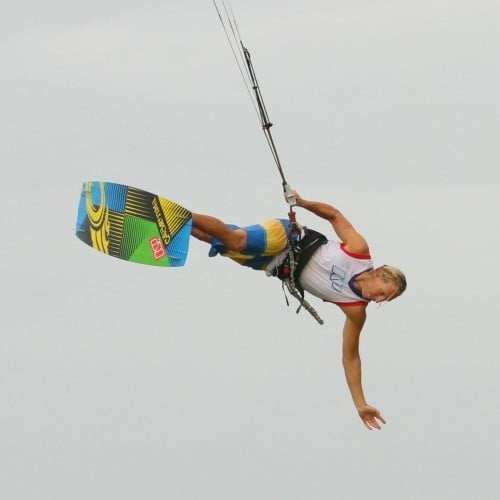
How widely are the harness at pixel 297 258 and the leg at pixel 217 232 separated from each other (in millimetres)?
533

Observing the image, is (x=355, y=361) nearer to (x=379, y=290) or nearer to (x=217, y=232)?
(x=379, y=290)

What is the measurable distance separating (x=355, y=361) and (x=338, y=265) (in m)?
0.95

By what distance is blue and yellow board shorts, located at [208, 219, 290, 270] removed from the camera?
43.4 ft

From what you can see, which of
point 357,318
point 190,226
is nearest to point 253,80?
point 190,226

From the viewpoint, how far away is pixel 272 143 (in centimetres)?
1248

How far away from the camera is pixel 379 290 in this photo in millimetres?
12992

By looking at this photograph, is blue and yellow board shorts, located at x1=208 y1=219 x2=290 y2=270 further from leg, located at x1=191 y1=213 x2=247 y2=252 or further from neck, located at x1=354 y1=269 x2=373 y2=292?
neck, located at x1=354 y1=269 x2=373 y2=292

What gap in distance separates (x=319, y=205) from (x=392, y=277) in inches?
36.9

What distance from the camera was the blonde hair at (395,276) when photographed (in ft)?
42.0

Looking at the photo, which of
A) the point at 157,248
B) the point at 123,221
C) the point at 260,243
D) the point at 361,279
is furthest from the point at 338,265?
the point at 123,221

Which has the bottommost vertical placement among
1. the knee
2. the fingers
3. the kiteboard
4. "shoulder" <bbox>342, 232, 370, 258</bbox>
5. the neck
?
the fingers

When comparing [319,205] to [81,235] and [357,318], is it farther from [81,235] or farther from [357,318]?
[81,235]

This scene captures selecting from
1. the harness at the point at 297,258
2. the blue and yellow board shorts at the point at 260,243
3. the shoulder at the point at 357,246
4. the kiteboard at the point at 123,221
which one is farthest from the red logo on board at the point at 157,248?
the shoulder at the point at 357,246

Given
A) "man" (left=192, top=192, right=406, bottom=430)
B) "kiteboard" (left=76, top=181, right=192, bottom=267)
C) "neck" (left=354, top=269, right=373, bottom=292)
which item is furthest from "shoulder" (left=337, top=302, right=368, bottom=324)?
"kiteboard" (left=76, top=181, right=192, bottom=267)
